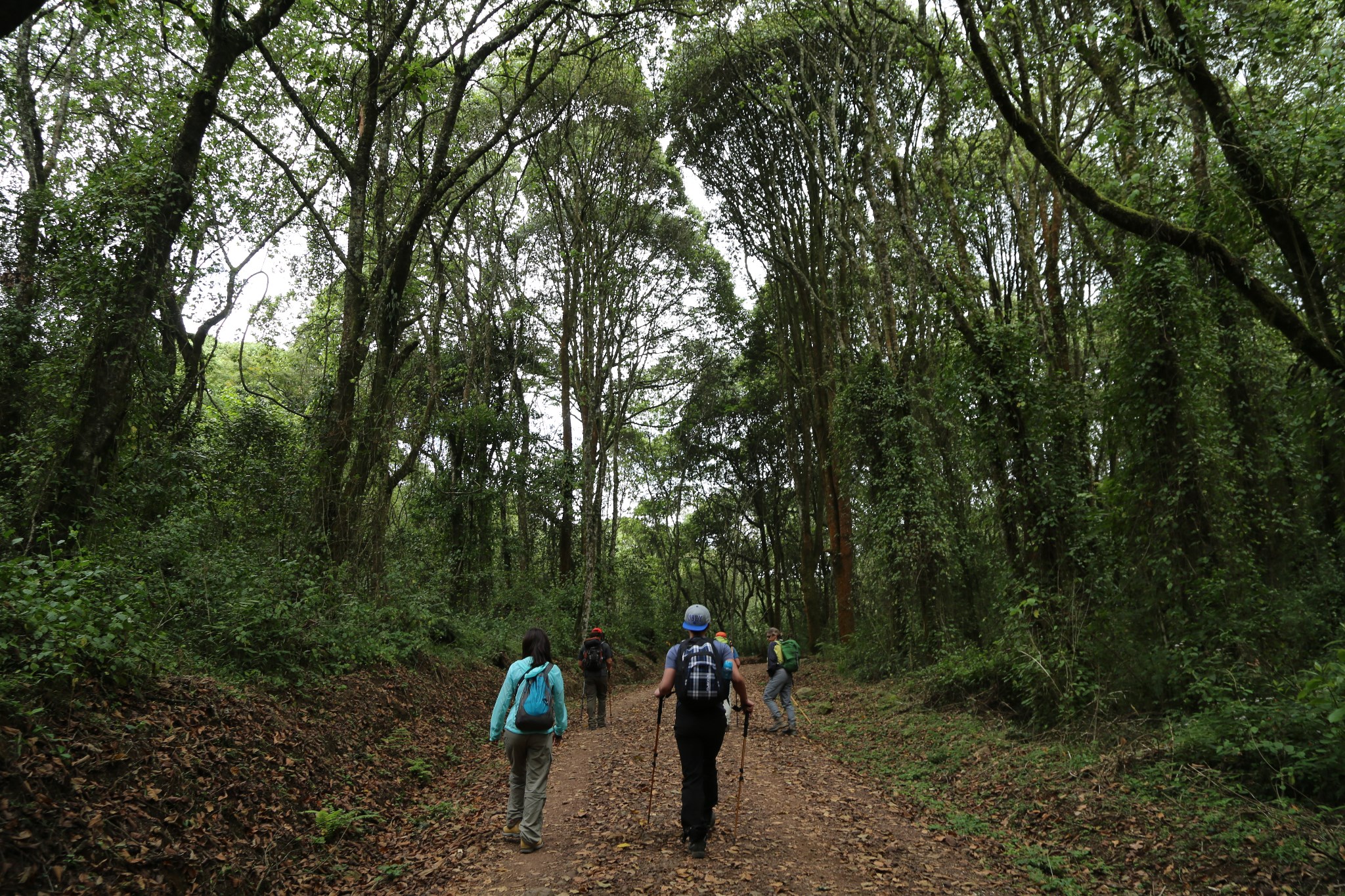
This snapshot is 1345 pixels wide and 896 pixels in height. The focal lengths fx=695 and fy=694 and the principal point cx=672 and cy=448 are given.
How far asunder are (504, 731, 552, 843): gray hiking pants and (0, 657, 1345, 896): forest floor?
250 millimetres

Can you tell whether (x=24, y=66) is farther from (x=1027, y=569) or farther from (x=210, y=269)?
(x=1027, y=569)

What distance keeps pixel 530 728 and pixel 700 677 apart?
158 centimetres

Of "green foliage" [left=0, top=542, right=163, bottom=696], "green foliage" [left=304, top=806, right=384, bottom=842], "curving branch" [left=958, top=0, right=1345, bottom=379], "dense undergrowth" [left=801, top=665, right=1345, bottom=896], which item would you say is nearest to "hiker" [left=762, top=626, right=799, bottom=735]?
"dense undergrowth" [left=801, top=665, right=1345, bottom=896]

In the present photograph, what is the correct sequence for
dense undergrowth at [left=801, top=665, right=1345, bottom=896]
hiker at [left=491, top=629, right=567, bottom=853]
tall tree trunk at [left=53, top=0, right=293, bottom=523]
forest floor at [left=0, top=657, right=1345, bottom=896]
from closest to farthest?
forest floor at [left=0, top=657, right=1345, bottom=896]
dense undergrowth at [left=801, top=665, right=1345, bottom=896]
hiker at [left=491, top=629, right=567, bottom=853]
tall tree trunk at [left=53, top=0, right=293, bottom=523]

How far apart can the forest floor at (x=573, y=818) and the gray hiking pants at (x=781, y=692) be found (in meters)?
2.01

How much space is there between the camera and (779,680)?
11.3 m

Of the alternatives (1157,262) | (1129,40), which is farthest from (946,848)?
(1129,40)

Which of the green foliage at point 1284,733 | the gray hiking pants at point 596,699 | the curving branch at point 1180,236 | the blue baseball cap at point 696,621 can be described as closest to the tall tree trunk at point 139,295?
the blue baseball cap at point 696,621

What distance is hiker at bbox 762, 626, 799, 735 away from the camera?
11297 mm

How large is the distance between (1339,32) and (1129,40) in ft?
12.0

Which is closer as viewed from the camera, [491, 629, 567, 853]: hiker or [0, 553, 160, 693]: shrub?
[0, 553, 160, 693]: shrub

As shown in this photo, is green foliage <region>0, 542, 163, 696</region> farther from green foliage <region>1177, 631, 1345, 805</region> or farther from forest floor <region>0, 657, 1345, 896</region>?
green foliage <region>1177, 631, 1345, 805</region>

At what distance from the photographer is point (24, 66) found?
36.0ft

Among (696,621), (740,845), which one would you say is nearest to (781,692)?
(740,845)
